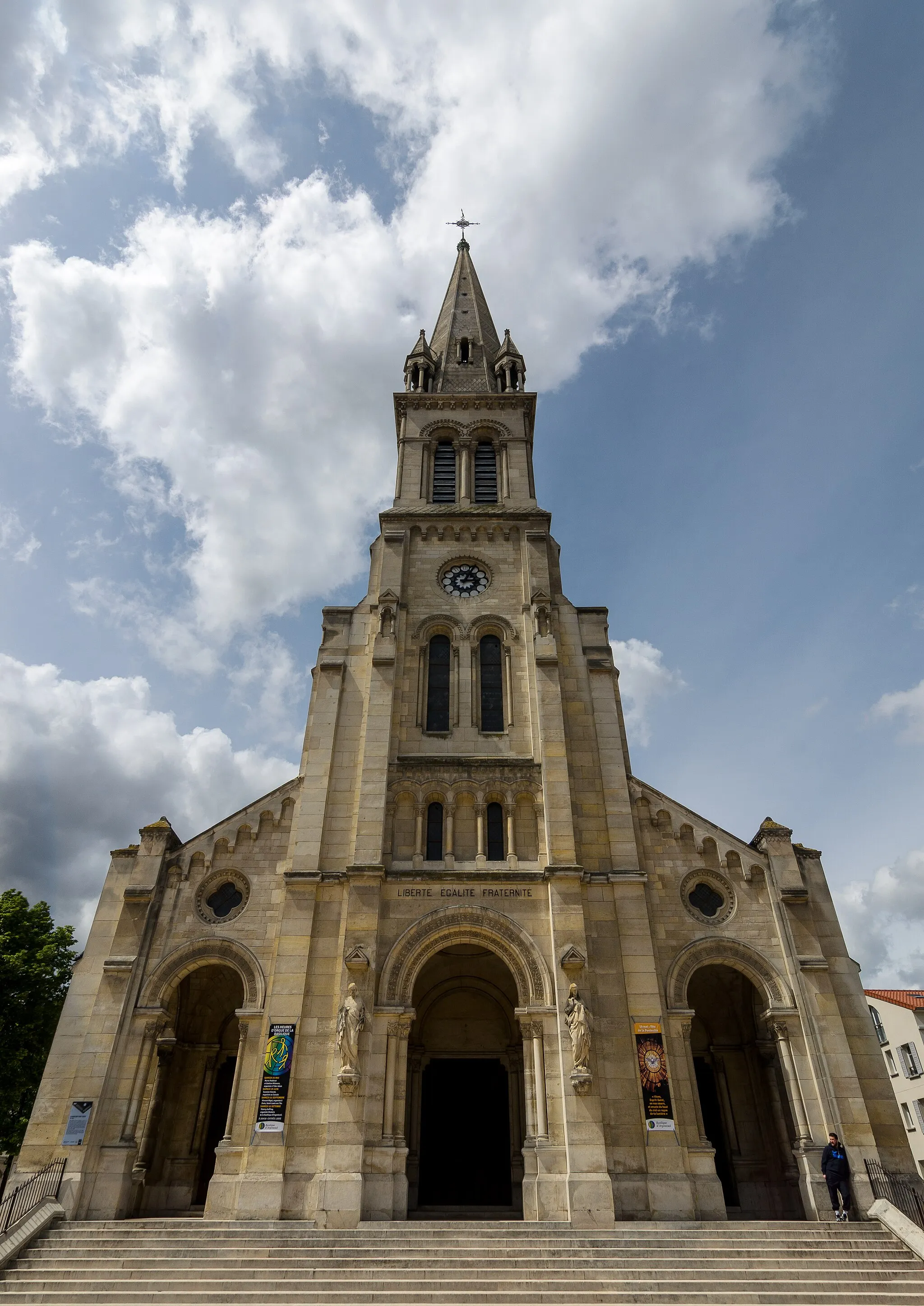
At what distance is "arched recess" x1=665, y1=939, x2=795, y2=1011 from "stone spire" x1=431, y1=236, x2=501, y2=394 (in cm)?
2409

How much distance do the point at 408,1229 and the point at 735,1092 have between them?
11.0 m

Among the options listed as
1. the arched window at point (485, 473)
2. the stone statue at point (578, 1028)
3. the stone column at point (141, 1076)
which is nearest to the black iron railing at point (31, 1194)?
the stone column at point (141, 1076)

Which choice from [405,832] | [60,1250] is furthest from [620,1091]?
[60,1250]

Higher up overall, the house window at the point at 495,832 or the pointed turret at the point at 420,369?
the pointed turret at the point at 420,369

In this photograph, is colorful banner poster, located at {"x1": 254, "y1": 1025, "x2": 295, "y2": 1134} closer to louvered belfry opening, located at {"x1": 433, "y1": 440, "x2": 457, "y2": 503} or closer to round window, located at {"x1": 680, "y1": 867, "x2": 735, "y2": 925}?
round window, located at {"x1": 680, "y1": 867, "x2": 735, "y2": 925}

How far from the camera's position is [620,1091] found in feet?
60.2

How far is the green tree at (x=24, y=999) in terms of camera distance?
24453 mm

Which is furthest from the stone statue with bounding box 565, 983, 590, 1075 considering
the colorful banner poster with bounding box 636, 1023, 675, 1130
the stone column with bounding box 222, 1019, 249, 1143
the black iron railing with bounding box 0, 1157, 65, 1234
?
the black iron railing with bounding box 0, 1157, 65, 1234

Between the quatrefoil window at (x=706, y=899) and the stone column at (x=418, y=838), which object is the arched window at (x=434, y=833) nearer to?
the stone column at (x=418, y=838)

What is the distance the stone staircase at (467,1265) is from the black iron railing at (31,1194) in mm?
759

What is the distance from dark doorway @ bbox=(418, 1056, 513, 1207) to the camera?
2048 centimetres

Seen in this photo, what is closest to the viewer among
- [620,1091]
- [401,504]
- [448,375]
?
[620,1091]

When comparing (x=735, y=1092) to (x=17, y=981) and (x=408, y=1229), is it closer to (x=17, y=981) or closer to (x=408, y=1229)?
(x=408, y=1229)

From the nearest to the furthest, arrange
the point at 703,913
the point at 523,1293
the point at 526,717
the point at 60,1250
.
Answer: the point at 523,1293 → the point at 60,1250 → the point at 703,913 → the point at 526,717
